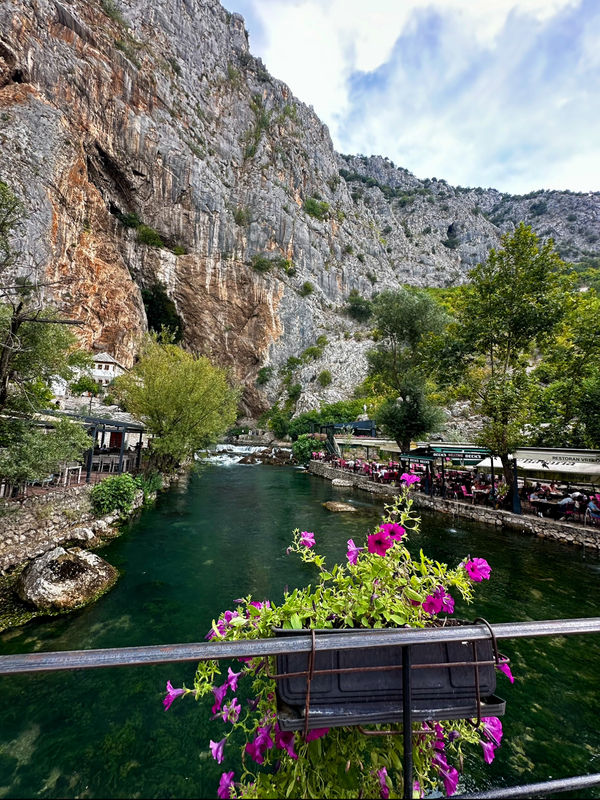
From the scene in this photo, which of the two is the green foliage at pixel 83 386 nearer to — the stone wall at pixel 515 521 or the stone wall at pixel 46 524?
the stone wall at pixel 46 524

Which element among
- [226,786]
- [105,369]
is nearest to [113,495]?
[226,786]

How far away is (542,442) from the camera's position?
531 inches

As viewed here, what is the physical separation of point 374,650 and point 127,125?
5390 cm

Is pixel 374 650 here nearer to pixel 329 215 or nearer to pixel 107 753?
pixel 107 753

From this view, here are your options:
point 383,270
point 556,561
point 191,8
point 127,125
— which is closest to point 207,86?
point 191,8

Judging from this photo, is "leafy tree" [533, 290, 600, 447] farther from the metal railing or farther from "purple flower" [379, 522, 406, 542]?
the metal railing

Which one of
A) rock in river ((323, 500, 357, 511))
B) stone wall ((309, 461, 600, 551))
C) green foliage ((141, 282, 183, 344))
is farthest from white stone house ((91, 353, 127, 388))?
stone wall ((309, 461, 600, 551))

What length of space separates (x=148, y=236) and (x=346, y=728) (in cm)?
5070

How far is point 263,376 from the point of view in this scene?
52500mm

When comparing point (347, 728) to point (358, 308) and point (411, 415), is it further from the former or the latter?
point (358, 308)

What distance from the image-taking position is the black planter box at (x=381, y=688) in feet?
4.25

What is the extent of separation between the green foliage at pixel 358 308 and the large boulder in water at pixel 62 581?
60.2m

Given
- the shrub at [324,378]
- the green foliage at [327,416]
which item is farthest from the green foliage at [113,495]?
the shrub at [324,378]

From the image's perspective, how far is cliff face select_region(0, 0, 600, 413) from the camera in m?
29.8
